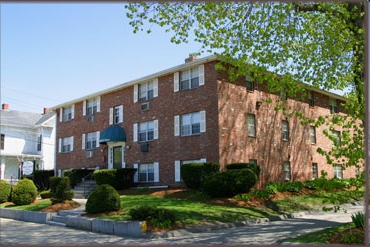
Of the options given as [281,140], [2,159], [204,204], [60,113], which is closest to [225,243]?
[204,204]

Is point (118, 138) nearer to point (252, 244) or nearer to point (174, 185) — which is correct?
point (174, 185)

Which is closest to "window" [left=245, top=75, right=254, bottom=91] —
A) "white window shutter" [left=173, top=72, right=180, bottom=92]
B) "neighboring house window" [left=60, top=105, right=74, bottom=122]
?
"white window shutter" [left=173, top=72, right=180, bottom=92]

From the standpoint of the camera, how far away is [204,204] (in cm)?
1656

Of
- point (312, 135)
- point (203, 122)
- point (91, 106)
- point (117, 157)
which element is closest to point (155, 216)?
point (203, 122)

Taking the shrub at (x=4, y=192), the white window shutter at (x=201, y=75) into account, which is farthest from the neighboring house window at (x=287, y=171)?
the shrub at (x=4, y=192)

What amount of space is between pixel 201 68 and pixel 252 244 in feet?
40.1

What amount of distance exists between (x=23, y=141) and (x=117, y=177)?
21.8m

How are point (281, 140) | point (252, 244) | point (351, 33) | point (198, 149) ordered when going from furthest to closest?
point (281, 140), point (198, 149), point (351, 33), point (252, 244)

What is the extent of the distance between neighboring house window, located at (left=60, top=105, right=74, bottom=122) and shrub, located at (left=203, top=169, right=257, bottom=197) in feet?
53.9

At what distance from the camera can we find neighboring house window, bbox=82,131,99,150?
1101 inches

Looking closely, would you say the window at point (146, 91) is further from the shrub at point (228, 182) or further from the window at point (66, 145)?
the window at point (66, 145)

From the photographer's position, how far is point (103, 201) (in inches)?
582

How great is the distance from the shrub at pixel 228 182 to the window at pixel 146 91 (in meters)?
7.99

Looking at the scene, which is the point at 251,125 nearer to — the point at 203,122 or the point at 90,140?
the point at 203,122
